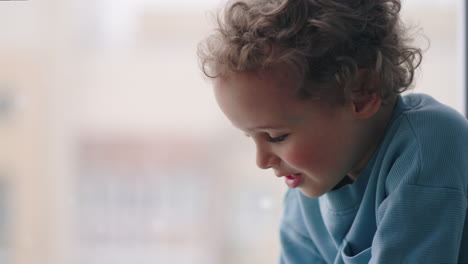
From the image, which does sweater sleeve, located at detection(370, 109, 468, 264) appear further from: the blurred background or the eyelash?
the blurred background

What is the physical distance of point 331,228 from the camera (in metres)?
0.83

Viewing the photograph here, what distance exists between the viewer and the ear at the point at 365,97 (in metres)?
0.73

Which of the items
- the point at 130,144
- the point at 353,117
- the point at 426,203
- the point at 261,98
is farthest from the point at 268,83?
the point at 130,144

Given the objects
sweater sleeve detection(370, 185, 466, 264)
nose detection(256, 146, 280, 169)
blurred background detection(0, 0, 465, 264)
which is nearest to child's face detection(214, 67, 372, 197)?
nose detection(256, 146, 280, 169)

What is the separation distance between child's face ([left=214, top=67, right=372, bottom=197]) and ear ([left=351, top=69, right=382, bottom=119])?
1cm

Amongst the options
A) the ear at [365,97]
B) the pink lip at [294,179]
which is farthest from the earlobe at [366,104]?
the pink lip at [294,179]

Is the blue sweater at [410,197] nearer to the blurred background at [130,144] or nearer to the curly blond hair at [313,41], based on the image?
the curly blond hair at [313,41]

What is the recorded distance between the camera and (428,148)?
70 centimetres

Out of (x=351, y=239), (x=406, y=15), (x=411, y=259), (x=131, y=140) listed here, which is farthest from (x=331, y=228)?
(x=131, y=140)

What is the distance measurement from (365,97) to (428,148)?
102 millimetres

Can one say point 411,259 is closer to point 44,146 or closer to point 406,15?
point 406,15

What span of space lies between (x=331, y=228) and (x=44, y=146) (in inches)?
31.9

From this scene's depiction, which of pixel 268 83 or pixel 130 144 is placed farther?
pixel 130 144

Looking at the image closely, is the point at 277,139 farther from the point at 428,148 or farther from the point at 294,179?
the point at 428,148
